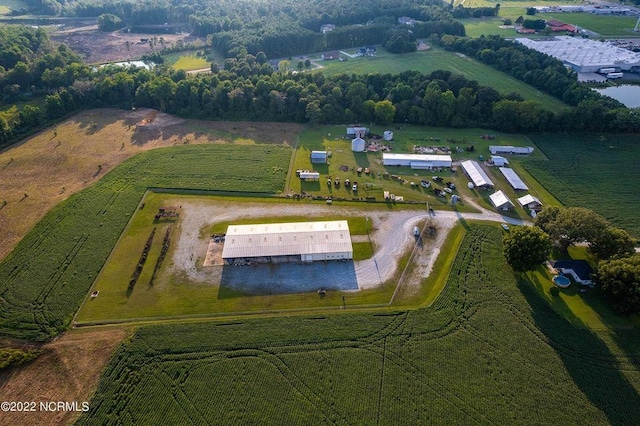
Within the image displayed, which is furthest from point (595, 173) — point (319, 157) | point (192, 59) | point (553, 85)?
point (192, 59)

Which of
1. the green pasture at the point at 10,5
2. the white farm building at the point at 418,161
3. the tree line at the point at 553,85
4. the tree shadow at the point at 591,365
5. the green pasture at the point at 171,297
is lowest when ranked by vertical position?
the tree shadow at the point at 591,365

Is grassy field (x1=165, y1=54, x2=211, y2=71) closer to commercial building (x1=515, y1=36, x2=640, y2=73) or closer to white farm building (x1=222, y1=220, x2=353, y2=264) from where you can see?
white farm building (x1=222, y1=220, x2=353, y2=264)

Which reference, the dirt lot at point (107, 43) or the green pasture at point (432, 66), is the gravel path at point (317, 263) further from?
the dirt lot at point (107, 43)

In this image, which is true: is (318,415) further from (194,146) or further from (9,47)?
(9,47)

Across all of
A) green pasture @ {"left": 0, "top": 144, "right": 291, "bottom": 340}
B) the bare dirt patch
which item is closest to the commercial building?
green pasture @ {"left": 0, "top": 144, "right": 291, "bottom": 340}

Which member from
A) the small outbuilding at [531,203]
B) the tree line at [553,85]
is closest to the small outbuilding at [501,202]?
the small outbuilding at [531,203]

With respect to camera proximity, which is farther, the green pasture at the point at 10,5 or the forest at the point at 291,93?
the green pasture at the point at 10,5
